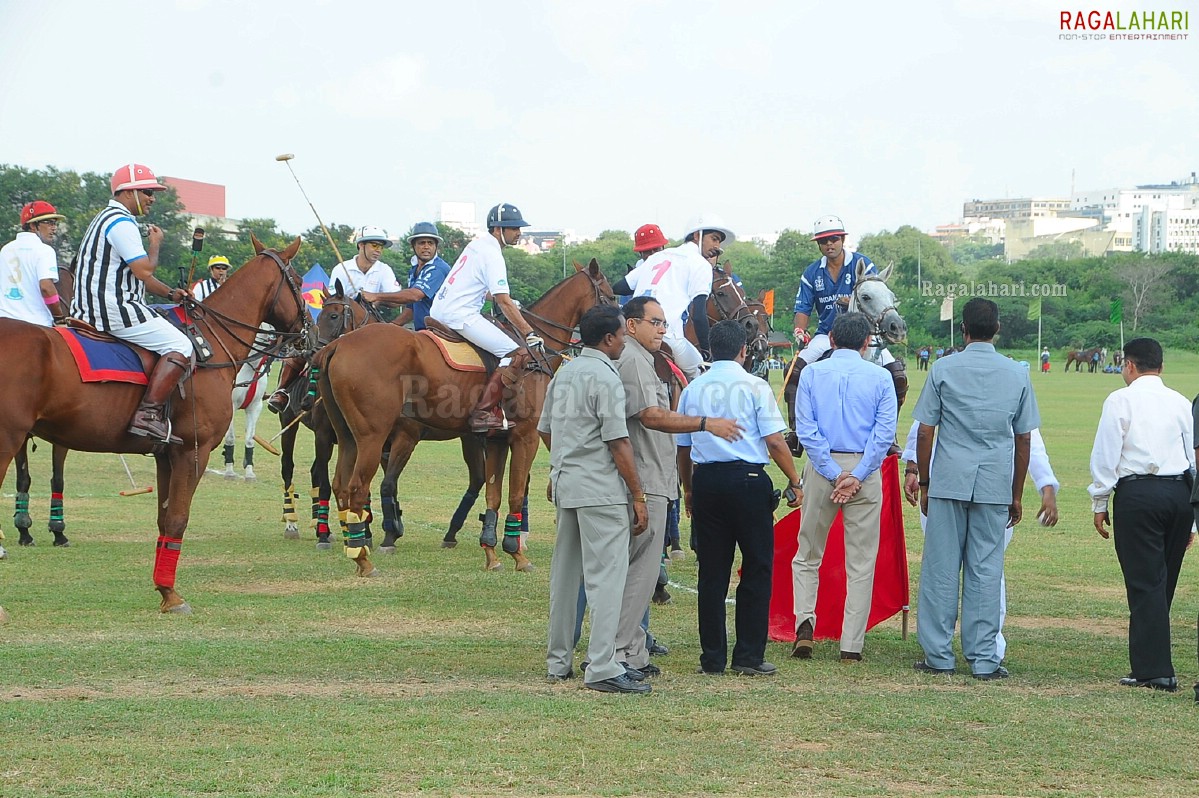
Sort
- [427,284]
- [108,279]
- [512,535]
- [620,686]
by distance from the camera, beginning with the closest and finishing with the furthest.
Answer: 1. [620,686]
2. [108,279]
3. [512,535]
4. [427,284]

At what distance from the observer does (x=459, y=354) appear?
12812 mm

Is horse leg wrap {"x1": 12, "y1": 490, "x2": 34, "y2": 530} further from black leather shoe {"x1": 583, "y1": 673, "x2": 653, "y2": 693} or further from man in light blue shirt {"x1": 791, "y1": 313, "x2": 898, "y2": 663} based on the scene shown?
man in light blue shirt {"x1": 791, "y1": 313, "x2": 898, "y2": 663}

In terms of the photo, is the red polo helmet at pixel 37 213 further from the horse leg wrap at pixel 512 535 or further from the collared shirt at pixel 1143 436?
the collared shirt at pixel 1143 436

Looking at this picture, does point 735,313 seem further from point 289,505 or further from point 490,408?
point 289,505

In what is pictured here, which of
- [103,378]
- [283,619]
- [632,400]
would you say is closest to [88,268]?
[103,378]

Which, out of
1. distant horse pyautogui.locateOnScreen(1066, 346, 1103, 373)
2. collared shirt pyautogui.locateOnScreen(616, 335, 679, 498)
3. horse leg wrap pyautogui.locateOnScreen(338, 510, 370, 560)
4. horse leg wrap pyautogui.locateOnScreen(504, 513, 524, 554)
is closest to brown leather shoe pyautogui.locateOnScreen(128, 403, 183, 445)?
horse leg wrap pyautogui.locateOnScreen(338, 510, 370, 560)

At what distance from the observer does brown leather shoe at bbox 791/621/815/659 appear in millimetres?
8914

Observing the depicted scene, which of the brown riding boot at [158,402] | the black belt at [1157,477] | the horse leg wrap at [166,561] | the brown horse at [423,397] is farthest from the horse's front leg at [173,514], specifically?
the black belt at [1157,477]

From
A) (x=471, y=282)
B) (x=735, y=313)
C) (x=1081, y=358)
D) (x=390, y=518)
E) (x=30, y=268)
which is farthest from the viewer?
(x=1081, y=358)

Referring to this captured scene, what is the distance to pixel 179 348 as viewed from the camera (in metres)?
10.4

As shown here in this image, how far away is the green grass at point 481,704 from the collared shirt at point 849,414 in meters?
1.33

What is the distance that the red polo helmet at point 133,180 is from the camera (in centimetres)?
1022

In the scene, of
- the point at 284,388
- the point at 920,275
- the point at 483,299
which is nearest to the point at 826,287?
the point at 483,299

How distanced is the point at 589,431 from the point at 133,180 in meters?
4.65
